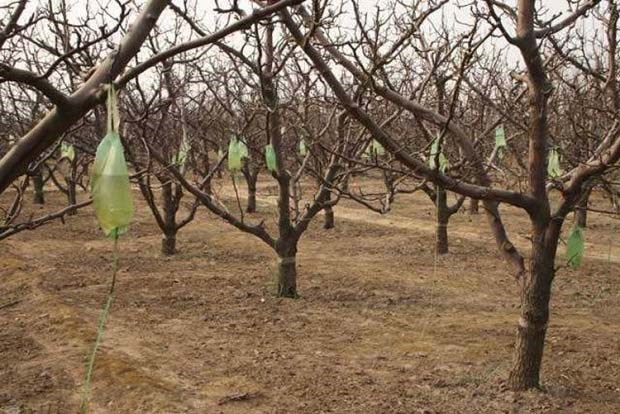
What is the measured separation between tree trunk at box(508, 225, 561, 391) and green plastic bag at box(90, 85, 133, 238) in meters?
2.71

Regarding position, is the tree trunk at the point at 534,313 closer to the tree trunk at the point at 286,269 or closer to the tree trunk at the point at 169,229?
the tree trunk at the point at 286,269

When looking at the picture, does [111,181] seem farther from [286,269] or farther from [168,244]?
[168,244]

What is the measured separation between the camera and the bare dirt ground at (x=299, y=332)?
390 cm

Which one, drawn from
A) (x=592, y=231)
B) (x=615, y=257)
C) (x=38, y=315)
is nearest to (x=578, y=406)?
(x=38, y=315)

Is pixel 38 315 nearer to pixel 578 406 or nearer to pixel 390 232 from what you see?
pixel 578 406

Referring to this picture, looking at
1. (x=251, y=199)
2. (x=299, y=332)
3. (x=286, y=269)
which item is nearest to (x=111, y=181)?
(x=299, y=332)

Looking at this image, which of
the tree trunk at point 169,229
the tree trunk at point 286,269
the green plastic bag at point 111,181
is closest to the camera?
the green plastic bag at point 111,181

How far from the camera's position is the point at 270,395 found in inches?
156

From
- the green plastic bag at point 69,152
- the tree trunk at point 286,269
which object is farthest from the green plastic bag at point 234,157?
the tree trunk at point 286,269

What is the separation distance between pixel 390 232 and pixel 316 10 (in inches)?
323

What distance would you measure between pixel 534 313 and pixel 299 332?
2.15m

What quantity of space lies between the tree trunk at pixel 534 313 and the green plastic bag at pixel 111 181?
271 cm

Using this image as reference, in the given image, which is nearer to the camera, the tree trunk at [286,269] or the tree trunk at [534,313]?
the tree trunk at [534,313]

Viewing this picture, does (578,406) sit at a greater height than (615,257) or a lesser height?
lesser
